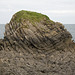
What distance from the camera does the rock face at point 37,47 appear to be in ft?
99.9

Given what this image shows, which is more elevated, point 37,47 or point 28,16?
point 28,16

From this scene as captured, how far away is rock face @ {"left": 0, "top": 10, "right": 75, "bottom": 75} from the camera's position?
30.5m

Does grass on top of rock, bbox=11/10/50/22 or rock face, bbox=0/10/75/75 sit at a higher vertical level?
grass on top of rock, bbox=11/10/50/22

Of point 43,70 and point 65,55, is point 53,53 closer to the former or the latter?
point 65,55

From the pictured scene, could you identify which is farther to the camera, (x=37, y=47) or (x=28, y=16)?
(x=28, y=16)

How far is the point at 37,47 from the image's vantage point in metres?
33.4

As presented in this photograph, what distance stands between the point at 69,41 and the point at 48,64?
707cm

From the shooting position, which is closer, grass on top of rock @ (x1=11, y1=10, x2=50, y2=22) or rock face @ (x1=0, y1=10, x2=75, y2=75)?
rock face @ (x1=0, y1=10, x2=75, y2=75)

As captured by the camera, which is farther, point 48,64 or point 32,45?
point 32,45

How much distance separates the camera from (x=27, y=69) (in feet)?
96.5

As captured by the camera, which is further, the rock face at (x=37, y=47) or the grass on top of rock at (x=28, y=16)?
the grass on top of rock at (x=28, y=16)

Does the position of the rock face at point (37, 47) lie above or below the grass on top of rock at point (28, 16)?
below

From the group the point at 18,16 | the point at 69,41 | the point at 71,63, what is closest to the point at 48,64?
the point at 71,63

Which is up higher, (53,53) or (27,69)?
(53,53)
